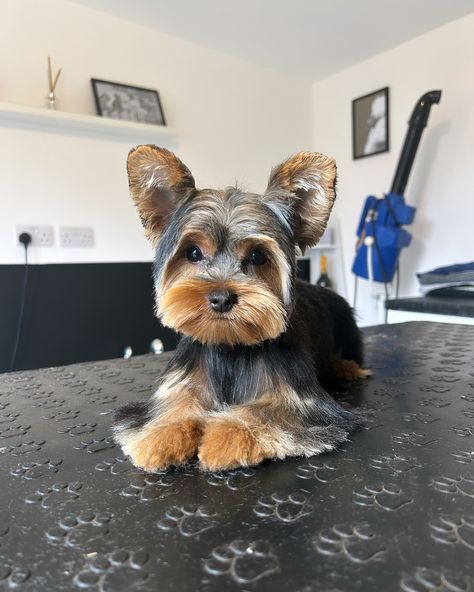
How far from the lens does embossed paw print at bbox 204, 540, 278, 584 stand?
0.52m

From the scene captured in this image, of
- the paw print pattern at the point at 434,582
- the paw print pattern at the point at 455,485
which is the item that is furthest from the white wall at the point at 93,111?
the paw print pattern at the point at 434,582

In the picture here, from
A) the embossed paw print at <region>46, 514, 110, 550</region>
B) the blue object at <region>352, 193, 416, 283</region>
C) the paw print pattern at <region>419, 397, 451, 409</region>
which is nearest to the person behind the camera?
the embossed paw print at <region>46, 514, 110, 550</region>

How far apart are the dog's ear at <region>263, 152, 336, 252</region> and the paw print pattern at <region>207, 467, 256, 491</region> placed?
19.6 inches

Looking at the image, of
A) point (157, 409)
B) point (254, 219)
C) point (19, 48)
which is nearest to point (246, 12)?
point (19, 48)

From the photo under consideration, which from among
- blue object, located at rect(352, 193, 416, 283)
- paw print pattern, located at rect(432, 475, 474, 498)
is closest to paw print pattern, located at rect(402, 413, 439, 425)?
paw print pattern, located at rect(432, 475, 474, 498)

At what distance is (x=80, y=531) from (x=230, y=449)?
0.87 feet

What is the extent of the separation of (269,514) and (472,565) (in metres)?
0.24

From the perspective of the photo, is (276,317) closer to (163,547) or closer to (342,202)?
(163,547)

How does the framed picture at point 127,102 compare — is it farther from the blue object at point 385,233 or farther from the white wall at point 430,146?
the white wall at point 430,146

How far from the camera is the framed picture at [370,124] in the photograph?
146 inches

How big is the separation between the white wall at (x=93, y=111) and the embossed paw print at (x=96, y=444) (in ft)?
7.05

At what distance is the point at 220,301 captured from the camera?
2.91 feet

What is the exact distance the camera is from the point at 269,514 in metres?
0.64

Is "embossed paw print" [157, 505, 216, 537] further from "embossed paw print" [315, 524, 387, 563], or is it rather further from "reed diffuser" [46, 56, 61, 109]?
"reed diffuser" [46, 56, 61, 109]
